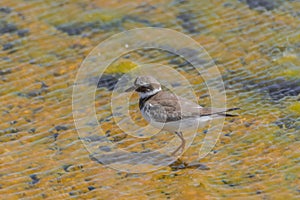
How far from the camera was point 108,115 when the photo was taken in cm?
1091

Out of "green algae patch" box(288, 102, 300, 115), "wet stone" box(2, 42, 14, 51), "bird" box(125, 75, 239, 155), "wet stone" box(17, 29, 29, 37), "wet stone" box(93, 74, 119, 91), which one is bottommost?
"green algae patch" box(288, 102, 300, 115)

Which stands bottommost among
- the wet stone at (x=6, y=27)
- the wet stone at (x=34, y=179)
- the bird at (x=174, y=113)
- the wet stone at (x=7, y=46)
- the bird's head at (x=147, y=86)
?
the wet stone at (x=34, y=179)

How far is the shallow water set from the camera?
8.98 meters

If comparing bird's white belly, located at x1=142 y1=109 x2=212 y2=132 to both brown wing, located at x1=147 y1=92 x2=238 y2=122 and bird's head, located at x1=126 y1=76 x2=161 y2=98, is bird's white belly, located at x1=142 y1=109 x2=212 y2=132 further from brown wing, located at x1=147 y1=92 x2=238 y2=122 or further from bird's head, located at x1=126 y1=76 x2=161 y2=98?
bird's head, located at x1=126 y1=76 x2=161 y2=98

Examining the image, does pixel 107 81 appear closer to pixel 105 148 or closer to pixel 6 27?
pixel 105 148

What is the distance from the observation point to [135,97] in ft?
38.2

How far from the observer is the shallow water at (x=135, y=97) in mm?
8977

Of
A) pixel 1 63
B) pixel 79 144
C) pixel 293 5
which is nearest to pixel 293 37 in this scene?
pixel 293 5

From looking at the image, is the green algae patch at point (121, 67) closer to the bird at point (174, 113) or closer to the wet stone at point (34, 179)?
the bird at point (174, 113)

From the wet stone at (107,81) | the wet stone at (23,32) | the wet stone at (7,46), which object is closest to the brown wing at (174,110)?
the wet stone at (107,81)

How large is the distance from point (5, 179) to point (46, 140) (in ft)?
4.05

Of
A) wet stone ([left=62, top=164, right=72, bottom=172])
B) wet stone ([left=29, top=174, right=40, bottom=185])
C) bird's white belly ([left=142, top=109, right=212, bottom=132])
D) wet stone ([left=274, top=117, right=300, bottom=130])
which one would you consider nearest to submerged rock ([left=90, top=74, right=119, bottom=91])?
bird's white belly ([left=142, top=109, right=212, bottom=132])

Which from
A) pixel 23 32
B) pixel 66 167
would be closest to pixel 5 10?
pixel 23 32

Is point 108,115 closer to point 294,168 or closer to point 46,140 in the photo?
point 46,140
